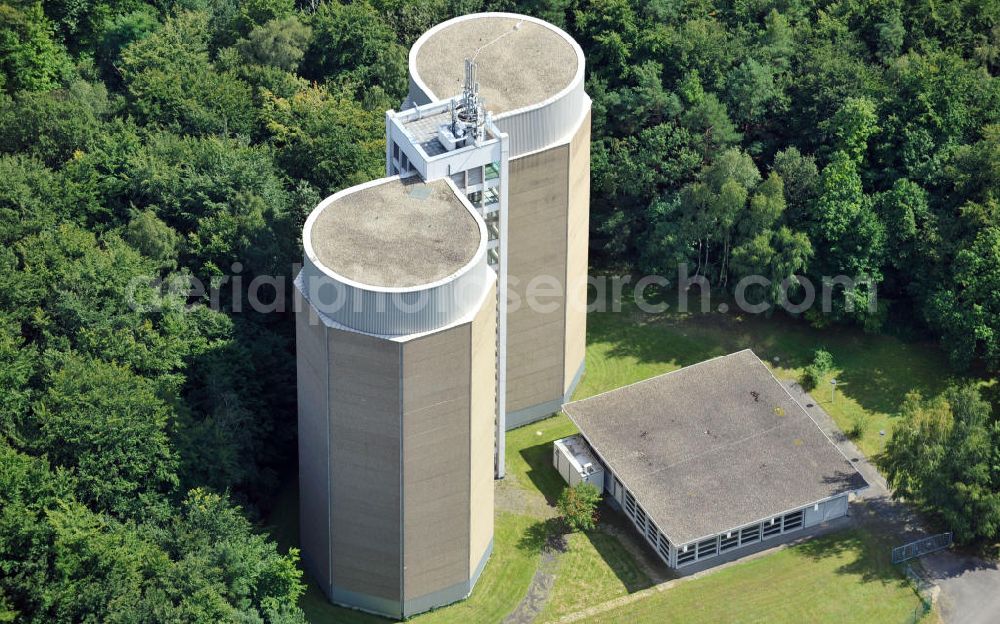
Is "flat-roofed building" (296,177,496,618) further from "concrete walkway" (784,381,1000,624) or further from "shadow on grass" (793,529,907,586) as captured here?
"concrete walkway" (784,381,1000,624)

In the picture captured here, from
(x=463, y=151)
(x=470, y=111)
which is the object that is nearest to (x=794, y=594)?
(x=463, y=151)

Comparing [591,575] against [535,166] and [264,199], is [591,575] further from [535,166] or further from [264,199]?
[264,199]

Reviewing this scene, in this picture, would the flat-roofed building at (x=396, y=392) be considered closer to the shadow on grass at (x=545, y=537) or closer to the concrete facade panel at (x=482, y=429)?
the concrete facade panel at (x=482, y=429)

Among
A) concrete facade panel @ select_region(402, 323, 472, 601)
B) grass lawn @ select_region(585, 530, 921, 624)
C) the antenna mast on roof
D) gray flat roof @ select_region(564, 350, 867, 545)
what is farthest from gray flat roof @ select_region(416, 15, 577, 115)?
grass lawn @ select_region(585, 530, 921, 624)

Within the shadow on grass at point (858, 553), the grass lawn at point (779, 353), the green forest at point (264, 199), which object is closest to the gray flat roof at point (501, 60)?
the green forest at point (264, 199)

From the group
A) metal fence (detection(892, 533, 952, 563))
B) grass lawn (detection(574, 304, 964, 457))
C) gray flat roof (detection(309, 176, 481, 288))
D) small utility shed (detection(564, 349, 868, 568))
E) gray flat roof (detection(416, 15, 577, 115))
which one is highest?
gray flat roof (detection(416, 15, 577, 115))
